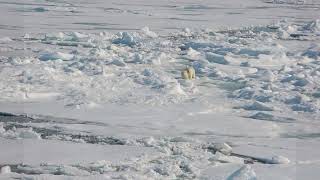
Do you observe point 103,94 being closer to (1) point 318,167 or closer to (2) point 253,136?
(2) point 253,136

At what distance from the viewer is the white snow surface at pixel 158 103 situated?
14.9 ft

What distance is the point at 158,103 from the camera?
21.2 ft

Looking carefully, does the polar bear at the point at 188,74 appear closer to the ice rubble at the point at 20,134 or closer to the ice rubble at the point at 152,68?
the ice rubble at the point at 152,68

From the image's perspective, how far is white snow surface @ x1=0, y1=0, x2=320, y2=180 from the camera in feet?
14.9

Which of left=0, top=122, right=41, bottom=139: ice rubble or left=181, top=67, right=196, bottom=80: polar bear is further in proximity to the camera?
left=181, top=67, right=196, bottom=80: polar bear

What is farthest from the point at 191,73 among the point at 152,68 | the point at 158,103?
the point at 158,103

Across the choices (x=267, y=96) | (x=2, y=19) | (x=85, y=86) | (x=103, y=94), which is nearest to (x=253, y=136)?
(x=267, y=96)

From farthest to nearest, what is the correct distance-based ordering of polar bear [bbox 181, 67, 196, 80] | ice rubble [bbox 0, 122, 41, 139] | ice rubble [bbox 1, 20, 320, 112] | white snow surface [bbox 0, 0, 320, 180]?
1. polar bear [bbox 181, 67, 196, 80]
2. ice rubble [bbox 1, 20, 320, 112]
3. ice rubble [bbox 0, 122, 41, 139]
4. white snow surface [bbox 0, 0, 320, 180]

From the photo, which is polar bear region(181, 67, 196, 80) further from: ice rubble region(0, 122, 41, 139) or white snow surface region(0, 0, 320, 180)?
ice rubble region(0, 122, 41, 139)

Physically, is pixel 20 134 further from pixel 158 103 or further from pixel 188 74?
pixel 188 74

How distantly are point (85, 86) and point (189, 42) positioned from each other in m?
4.35

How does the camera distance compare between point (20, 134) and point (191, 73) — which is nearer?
point (20, 134)

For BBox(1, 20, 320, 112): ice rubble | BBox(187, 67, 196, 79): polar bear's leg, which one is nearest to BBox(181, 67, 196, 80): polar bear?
BBox(187, 67, 196, 79): polar bear's leg

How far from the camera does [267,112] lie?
621 cm
